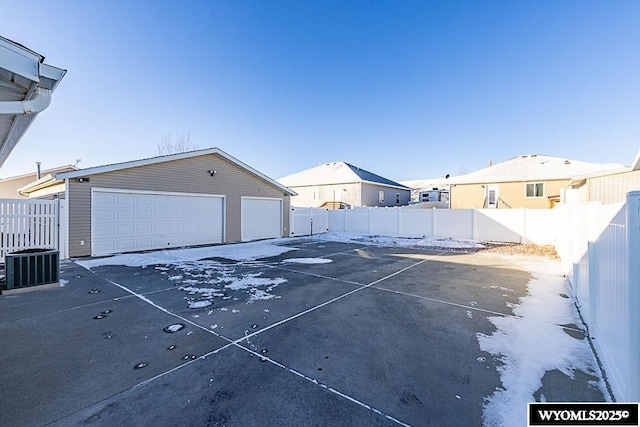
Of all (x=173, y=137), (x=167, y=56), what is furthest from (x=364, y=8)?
(x=173, y=137)

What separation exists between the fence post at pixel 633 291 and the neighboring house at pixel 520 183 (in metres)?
19.7

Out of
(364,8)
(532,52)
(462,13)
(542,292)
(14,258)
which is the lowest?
(542,292)

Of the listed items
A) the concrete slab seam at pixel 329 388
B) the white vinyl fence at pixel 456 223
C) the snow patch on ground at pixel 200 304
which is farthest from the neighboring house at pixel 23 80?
the white vinyl fence at pixel 456 223

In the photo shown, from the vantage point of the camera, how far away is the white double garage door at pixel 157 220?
392 inches

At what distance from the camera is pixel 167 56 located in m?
12.5

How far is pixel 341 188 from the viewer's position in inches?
995

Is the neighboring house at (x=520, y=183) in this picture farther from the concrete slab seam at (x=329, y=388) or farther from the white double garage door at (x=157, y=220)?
the concrete slab seam at (x=329, y=388)

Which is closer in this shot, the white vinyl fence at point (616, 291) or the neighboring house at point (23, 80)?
the white vinyl fence at point (616, 291)

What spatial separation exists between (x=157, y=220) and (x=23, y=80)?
8.03 metres

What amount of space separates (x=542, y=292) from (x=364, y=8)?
39.4 ft

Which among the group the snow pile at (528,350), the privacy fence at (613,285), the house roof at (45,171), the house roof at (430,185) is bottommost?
the snow pile at (528,350)

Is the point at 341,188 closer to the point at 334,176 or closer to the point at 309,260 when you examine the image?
the point at 334,176

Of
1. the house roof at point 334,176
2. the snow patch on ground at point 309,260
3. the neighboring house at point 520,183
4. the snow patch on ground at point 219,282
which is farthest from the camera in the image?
the house roof at point 334,176

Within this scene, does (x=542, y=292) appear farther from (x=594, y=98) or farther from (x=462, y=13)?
(x=594, y=98)
